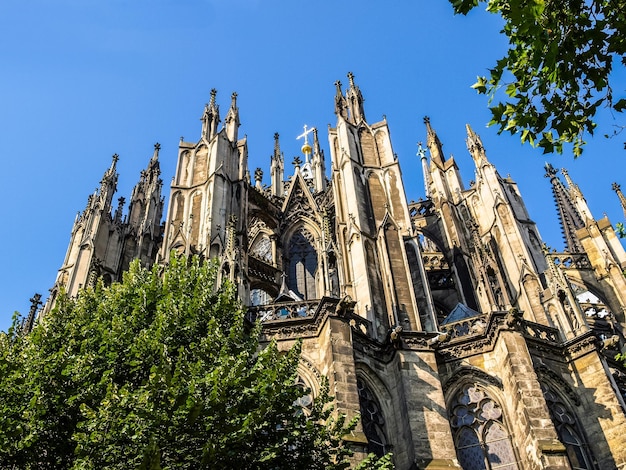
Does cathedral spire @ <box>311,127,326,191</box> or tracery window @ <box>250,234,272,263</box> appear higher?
cathedral spire @ <box>311,127,326,191</box>

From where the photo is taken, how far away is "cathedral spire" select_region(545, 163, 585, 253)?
52.2 meters

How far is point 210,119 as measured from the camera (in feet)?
84.3

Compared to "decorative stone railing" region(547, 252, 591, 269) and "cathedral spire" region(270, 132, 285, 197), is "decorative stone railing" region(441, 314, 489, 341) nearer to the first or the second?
"decorative stone railing" region(547, 252, 591, 269)

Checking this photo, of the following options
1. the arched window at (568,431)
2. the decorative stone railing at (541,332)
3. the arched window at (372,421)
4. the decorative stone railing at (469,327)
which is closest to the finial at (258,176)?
the decorative stone railing at (469,327)

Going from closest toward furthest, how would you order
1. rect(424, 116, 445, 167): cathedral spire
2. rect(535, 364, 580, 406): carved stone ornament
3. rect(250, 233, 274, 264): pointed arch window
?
rect(535, 364, 580, 406): carved stone ornament < rect(250, 233, 274, 264): pointed arch window < rect(424, 116, 445, 167): cathedral spire

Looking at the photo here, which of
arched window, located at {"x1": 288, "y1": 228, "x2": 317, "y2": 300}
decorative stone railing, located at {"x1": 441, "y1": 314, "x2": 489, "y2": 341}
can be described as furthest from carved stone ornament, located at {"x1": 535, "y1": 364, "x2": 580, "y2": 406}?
arched window, located at {"x1": 288, "y1": 228, "x2": 317, "y2": 300}

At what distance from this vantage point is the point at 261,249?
1110 inches

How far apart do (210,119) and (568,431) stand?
17.4m

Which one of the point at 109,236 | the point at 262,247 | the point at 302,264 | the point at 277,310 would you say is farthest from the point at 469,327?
the point at 109,236

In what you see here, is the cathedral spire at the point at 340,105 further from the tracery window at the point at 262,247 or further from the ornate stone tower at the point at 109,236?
the ornate stone tower at the point at 109,236

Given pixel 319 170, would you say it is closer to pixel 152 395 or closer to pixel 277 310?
pixel 277 310

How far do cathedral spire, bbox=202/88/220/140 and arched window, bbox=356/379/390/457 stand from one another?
1296cm

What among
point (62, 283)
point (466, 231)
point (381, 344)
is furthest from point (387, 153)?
point (62, 283)

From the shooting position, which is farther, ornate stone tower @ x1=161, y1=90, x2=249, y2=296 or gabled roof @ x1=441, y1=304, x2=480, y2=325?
gabled roof @ x1=441, y1=304, x2=480, y2=325
